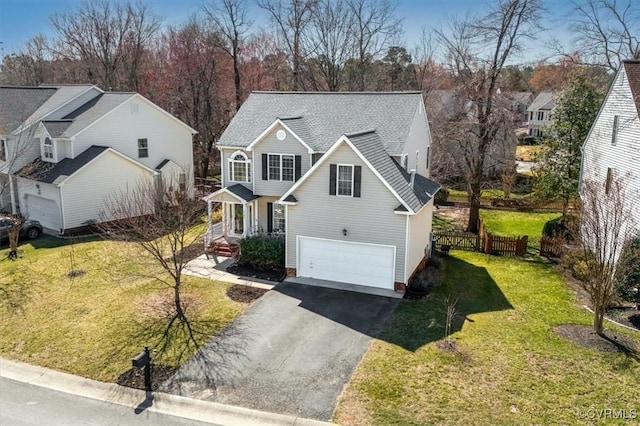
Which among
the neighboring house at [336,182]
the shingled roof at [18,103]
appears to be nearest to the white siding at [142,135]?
the shingled roof at [18,103]

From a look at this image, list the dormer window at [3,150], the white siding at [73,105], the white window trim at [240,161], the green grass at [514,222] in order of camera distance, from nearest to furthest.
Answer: the white window trim at [240,161]
the dormer window at [3,150]
the white siding at [73,105]
the green grass at [514,222]

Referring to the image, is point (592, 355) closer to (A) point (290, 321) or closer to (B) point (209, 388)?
(A) point (290, 321)

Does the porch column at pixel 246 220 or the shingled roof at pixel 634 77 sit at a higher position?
the shingled roof at pixel 634 77

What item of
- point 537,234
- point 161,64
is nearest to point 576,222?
point 537,234

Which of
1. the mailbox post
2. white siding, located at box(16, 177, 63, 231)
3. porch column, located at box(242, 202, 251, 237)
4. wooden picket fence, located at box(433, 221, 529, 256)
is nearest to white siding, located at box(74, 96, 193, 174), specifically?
white siding, located at box(16, 177, 63, 231)

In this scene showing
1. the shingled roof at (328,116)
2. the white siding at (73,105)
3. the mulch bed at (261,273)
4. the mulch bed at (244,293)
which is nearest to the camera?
the mulch bed at (244,293)

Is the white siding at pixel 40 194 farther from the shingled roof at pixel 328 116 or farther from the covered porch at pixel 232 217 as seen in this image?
the shingled roof at pixel 328 116

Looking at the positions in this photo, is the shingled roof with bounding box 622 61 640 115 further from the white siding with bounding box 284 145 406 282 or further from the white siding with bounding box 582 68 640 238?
the white siding with bounding box 284 145 406 282
